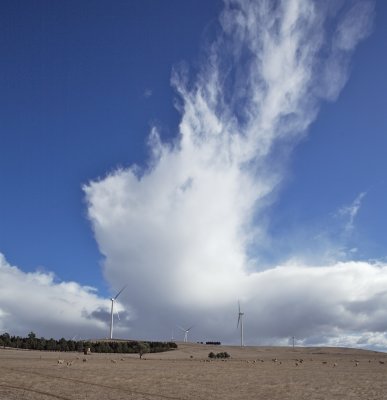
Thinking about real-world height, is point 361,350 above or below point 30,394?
above

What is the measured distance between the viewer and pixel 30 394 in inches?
1226

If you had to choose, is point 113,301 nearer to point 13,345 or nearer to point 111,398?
point 13,345

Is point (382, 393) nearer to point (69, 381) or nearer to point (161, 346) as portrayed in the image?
point (69, 381)

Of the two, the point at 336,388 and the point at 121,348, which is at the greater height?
the point at 121,348

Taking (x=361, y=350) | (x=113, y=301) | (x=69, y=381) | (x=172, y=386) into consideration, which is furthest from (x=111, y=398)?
(x=361, y=350)

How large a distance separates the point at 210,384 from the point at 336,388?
33.2 ft

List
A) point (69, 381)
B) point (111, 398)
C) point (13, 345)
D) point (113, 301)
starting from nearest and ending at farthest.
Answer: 1. point (111, 398)
2. point (69, 381)
3. point (13, 345)
4. point (113, 301)

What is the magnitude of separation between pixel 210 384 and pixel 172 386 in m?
4.31

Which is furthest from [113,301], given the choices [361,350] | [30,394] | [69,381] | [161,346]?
[30,394]

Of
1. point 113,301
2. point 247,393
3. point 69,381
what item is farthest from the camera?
point 113,301

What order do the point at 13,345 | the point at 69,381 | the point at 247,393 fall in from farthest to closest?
the point at 13,345
the point at 69,381
the point at 247,393

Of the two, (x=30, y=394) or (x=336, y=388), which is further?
(x=336, y=388)

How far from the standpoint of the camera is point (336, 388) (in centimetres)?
3866

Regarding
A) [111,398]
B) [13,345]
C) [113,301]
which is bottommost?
[111,398]
